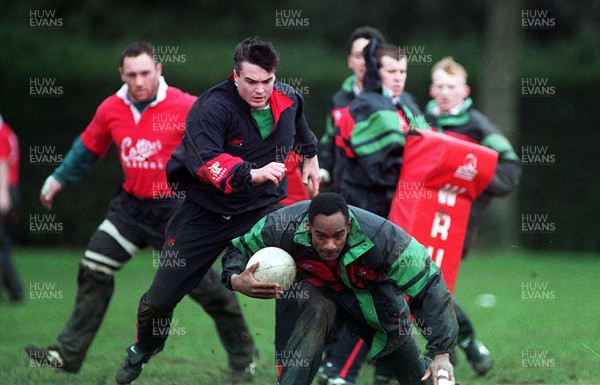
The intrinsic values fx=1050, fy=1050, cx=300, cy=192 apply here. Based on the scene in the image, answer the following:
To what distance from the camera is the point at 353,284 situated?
6227 mm

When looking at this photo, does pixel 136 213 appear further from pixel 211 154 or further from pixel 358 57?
pixel 358 57

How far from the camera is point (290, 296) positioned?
6.64m

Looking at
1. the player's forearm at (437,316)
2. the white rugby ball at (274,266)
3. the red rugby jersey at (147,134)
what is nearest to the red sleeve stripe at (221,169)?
the white rugby ball at (274,266)

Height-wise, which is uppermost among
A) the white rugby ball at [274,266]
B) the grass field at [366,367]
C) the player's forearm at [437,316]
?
the white rugby ball at [274,266]

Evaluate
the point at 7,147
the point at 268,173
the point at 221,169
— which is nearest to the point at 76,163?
the point at 221,169

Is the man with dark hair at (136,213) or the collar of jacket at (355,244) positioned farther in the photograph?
the man with dark hair at (136,213)

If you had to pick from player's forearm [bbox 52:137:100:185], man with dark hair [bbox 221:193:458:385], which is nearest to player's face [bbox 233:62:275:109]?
man with dark hair [bbox 221:193:458:385]

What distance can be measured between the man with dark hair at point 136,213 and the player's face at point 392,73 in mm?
1551

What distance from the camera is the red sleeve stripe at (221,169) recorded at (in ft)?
21.2

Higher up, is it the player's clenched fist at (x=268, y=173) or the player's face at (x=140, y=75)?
the player's face at (x=140, y=75)

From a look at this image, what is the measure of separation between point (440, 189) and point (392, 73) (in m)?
1.09

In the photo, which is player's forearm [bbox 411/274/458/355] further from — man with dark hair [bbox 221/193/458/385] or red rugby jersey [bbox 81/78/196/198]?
red rugby jersey [bbox 81/78/196/198]

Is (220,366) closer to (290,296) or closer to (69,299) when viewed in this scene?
(290,296)

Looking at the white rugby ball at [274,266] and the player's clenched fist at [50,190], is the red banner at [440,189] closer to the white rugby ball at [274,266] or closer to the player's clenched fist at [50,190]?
the white rugby ball at [274,266]
